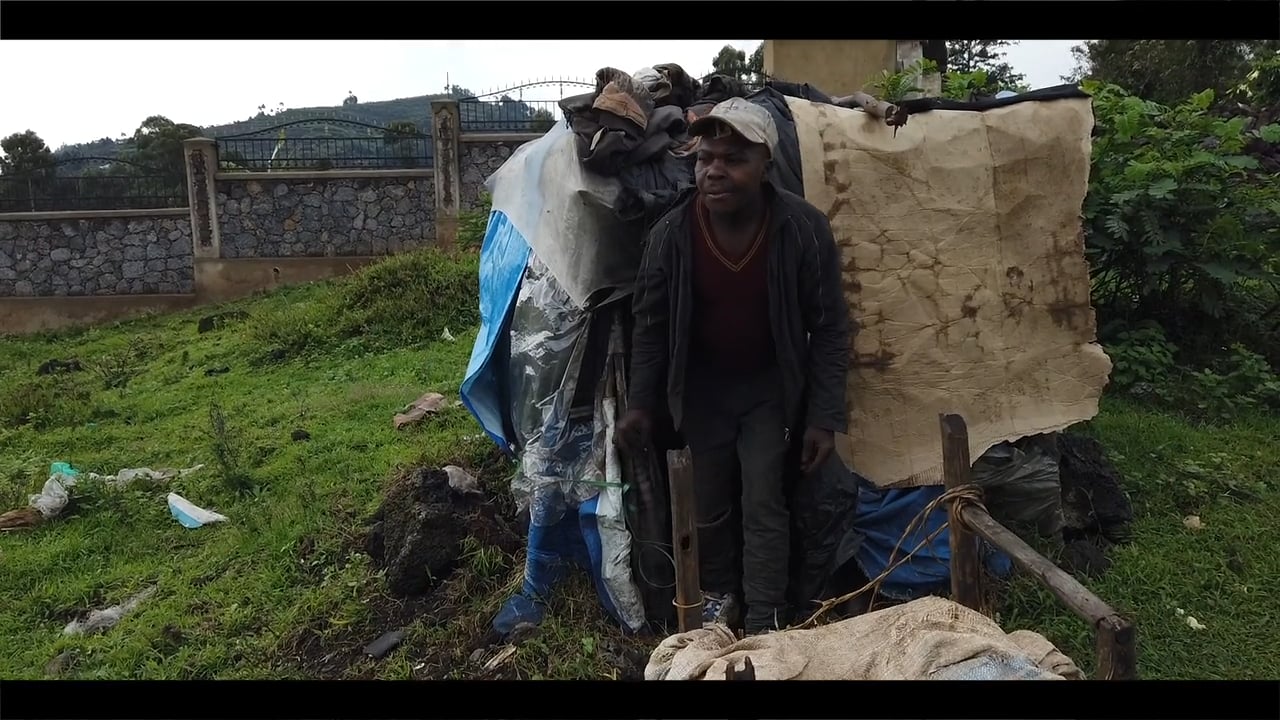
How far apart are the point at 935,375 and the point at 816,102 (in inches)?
50.4

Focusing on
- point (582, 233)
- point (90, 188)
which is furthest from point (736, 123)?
point (90, 188)

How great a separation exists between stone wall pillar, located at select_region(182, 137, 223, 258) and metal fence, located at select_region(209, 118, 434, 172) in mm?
414

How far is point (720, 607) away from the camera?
347cm

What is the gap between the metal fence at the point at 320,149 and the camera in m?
14.1

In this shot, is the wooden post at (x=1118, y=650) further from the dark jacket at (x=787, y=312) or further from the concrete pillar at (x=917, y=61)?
the concrete pillar at (x=917, y=61)

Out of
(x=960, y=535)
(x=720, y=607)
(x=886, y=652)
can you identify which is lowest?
(x=720, y=607)

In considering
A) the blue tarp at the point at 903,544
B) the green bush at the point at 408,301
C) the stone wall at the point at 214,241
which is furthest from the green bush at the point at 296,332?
the blue tarp at the point at 903,544

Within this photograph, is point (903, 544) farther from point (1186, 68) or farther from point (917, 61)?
point (1186, 68)

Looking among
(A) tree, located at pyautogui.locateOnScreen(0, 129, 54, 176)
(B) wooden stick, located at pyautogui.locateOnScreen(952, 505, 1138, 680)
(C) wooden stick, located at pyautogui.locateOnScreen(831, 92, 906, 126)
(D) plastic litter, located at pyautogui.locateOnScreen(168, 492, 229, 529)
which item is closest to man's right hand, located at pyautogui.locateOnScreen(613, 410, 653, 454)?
(B) wooden stick, located at pyautogui.locateOnScreen(952, 505, 1138, 680)

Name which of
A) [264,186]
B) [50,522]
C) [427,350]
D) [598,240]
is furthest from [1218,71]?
[50,522]

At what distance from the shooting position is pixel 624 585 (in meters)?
3.53

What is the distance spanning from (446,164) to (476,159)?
47 cm
